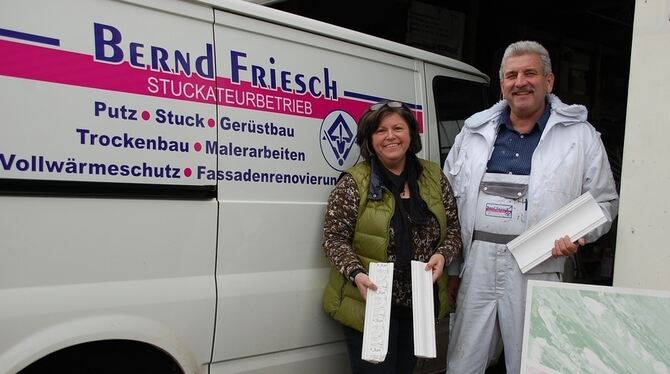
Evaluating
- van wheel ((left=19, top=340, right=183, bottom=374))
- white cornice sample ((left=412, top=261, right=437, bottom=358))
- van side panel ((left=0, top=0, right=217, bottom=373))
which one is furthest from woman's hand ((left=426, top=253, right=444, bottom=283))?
van wheel ((left=19, top=340, right=183, bottom=374))

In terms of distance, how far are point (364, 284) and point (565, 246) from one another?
83 cm

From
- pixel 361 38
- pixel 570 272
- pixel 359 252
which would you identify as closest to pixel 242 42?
pixel 361 38

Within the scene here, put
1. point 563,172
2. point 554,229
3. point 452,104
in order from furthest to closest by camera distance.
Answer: point 452,104
point 563,172
point 554,229

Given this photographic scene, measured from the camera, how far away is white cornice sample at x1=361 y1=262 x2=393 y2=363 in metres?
2.22

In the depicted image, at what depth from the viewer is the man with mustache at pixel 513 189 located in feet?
8.03

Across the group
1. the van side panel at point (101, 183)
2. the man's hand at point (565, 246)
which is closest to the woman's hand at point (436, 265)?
the man's hand at point (565, 246)

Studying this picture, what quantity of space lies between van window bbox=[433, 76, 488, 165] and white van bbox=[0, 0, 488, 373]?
621 mm

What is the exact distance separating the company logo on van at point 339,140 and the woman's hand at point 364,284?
2.12ft

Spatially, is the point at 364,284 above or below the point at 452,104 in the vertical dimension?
below

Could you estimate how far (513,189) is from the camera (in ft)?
8.27

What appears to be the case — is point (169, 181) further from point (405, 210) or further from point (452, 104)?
point (452, 104)

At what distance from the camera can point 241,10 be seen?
2.46m

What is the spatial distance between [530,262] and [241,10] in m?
1.66

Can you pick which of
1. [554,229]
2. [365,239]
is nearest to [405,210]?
[365,239]
